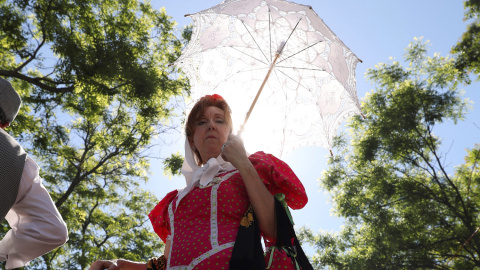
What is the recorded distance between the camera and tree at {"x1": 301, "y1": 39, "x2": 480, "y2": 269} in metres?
12.1

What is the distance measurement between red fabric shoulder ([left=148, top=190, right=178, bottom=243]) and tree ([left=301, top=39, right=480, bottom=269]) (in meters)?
10.9

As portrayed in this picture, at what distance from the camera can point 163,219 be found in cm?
254

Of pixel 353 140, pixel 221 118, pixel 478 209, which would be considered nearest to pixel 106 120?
pixel 353 140

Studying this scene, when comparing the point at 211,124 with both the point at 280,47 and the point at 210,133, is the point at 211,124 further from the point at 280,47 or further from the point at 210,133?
the point at 280,47

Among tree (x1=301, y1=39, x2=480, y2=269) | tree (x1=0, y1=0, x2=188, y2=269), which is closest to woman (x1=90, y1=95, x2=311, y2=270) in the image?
tree (x1=0, y1=0, x2=188, y2=269)

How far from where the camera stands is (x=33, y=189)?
1968 millimetres

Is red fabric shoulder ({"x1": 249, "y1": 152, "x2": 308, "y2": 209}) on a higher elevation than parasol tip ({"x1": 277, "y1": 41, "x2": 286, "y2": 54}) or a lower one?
lower

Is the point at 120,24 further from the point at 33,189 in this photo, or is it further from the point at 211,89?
the point at 33,189

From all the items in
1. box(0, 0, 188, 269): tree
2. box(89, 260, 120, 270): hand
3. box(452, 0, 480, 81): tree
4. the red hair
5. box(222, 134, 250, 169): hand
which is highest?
box(452, 0, 480, 81): tree

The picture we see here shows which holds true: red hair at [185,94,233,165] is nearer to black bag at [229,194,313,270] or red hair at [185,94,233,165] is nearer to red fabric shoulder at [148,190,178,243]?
red fabric shoulder at [148,190,178,243]

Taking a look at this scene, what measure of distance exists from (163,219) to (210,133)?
620 millimetres

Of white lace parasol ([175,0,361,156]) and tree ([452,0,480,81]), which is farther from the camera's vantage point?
tree ([452,0,480,81])

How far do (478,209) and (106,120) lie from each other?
11544 millimetres

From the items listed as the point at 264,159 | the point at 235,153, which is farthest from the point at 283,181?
the point at 235,153
